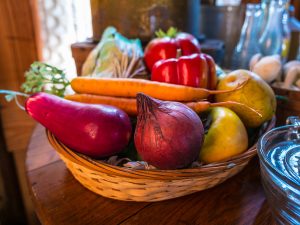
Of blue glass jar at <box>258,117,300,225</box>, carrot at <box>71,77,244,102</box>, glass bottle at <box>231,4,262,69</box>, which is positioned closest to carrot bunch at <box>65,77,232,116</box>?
carrot at <box>71,77,244,102</box>

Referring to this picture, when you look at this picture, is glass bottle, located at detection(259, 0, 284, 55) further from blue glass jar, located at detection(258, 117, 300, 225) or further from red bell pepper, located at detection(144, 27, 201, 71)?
blue glass jar, located at detection(258, 117, 300, 225)

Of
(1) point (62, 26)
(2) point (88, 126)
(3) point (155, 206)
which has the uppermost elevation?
(1) point (62, 26)

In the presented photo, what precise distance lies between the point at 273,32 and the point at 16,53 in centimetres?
78

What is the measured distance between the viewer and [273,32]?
2.53ft

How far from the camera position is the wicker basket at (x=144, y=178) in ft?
1.03

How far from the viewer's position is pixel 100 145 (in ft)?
1.13

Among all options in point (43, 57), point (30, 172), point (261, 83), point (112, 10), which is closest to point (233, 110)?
point (261, 83)

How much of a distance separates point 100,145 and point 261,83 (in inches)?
10.8

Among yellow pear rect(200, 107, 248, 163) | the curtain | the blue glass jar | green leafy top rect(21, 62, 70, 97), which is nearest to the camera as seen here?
the blue glass jar

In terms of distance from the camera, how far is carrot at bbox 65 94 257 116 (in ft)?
1.34

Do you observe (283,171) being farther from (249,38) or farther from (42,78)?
(249,38)

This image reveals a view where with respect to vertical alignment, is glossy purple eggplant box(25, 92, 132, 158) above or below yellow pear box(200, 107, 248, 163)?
above

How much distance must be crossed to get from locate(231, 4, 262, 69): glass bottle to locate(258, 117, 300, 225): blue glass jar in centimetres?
44

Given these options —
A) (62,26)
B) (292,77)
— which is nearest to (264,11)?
(292,77)
